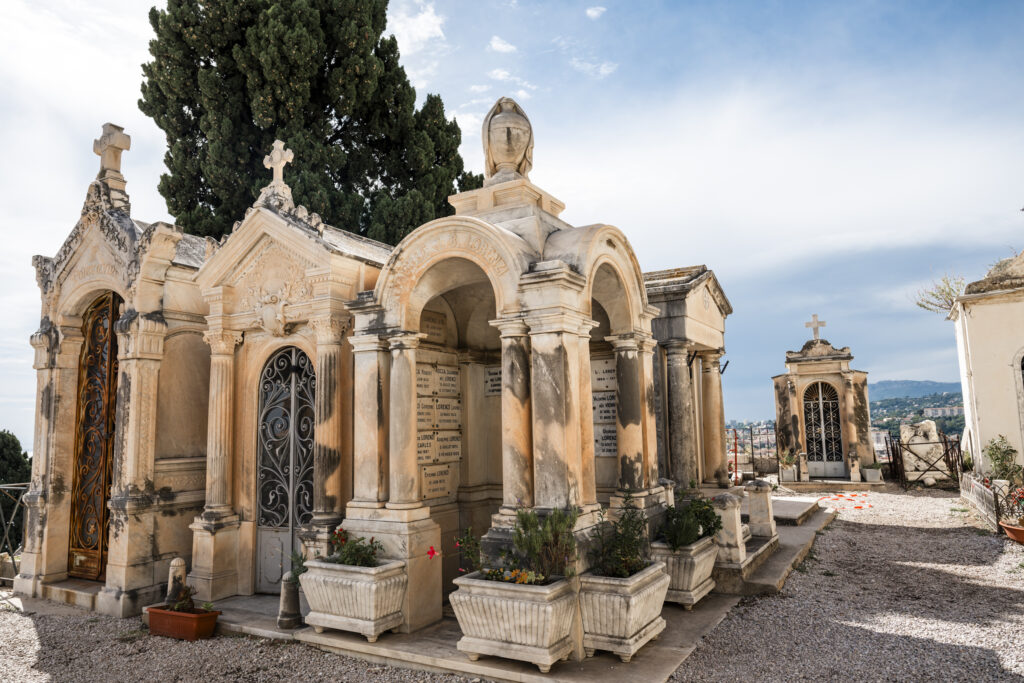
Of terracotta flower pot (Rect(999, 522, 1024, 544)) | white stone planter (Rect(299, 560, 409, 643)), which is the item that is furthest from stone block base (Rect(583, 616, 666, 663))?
terracotta flower pot (Rect(999, 522, 1024, 544))

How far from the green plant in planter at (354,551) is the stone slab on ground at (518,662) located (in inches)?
26.6

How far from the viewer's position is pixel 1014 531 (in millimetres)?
10102

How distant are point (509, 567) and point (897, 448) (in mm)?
19154

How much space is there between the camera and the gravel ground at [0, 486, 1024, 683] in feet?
17.5

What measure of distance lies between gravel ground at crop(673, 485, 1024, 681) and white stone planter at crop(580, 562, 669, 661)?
45 cm

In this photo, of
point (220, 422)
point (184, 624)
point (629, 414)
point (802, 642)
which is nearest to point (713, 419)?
point (629, 414)

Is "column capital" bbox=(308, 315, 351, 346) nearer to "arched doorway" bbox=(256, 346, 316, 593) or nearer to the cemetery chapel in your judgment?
A: the cemetery chapel

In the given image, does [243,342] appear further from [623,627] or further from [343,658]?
[623,627]

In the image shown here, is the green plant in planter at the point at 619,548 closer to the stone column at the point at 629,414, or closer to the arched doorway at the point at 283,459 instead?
the stone column at the point at 629,414

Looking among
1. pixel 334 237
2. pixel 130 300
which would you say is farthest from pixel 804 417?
pixel 130 300

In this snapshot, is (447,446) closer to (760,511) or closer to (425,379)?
(425,379)

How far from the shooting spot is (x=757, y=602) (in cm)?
716

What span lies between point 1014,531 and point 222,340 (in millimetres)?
12037

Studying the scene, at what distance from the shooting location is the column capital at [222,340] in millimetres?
7840
